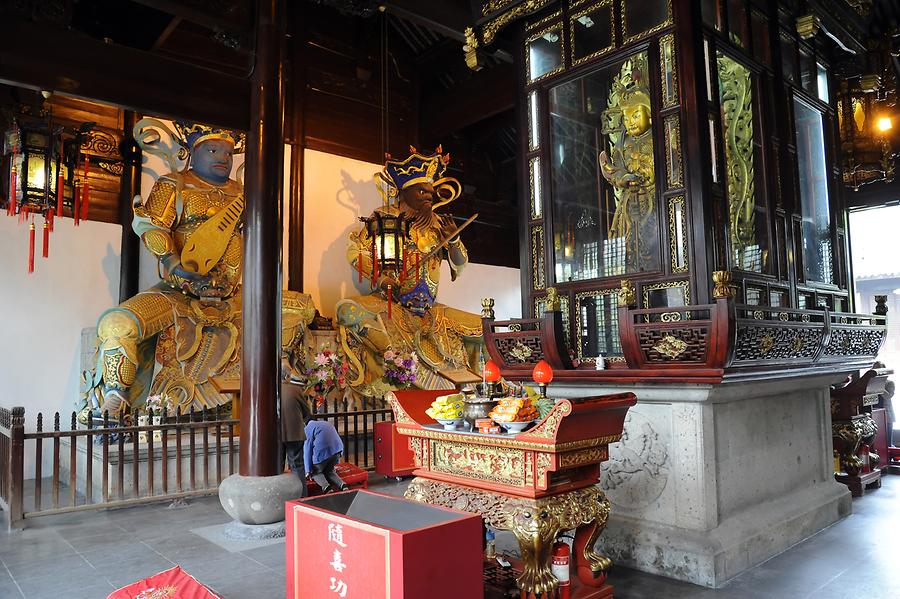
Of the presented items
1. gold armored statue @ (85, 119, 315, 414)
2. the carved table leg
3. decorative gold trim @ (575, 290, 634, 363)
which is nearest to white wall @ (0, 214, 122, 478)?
gold armored statue @ (85, 119, 315, 414)

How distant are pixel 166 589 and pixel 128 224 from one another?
18.4ft

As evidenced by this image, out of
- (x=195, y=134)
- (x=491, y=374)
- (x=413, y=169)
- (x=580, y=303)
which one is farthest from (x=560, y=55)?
(x=195, y=134)

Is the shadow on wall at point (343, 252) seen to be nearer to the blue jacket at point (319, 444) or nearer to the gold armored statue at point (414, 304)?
the gold armored statue at point (414, 304)

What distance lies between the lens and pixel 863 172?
A: 6598 millimetres

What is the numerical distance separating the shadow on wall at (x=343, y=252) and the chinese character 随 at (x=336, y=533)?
23.0ft

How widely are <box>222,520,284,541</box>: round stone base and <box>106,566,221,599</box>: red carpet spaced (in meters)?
1.09

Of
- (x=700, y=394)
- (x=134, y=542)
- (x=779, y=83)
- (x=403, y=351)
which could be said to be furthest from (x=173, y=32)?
(x=700, y=394)

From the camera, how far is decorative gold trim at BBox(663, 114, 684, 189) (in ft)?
12.2

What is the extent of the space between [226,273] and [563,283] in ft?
15.5

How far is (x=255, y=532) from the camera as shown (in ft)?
14.2

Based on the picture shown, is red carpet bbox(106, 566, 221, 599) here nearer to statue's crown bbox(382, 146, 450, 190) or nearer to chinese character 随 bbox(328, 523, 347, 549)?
chinese character 随 bbox(328, 523, 347, 549)

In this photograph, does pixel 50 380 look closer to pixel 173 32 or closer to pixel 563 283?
pixel 173 32

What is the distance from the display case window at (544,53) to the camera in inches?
177

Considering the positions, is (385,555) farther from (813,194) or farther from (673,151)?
(813,194)
